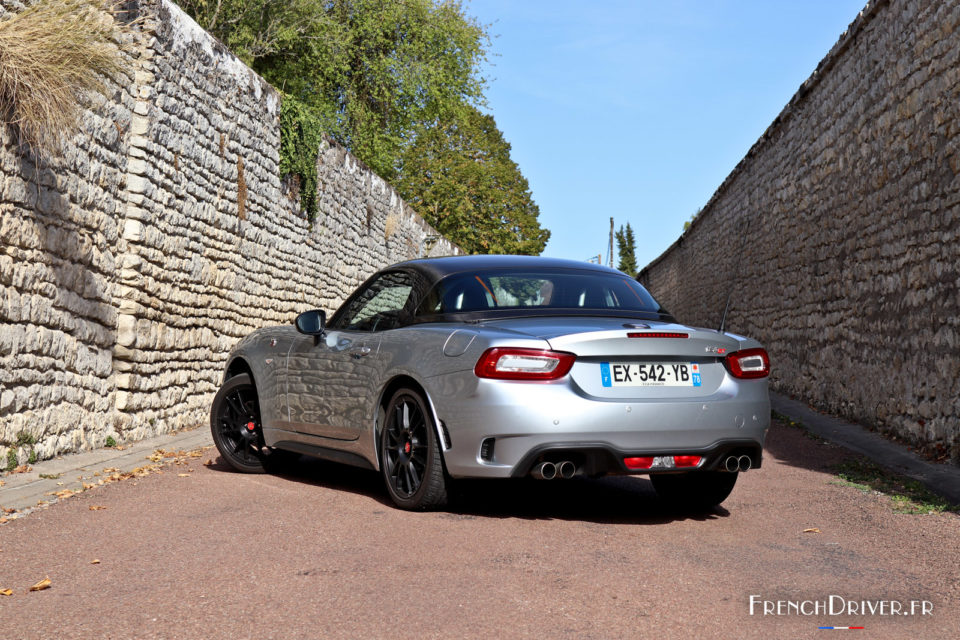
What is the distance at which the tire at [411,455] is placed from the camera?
17.6 ft

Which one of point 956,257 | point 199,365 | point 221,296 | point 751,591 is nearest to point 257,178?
point 221,296

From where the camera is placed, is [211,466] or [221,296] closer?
[211,466]

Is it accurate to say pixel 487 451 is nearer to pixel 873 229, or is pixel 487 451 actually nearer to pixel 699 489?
pixel 699 489

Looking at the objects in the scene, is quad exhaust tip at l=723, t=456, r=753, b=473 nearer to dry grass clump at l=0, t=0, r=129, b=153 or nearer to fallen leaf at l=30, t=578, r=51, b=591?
fallen leaf at l=30, t=578, r=51, b=591

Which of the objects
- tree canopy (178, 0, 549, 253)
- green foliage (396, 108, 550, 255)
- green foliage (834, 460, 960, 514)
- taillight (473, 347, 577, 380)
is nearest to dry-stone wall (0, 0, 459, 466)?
taillight (473, 347, 577, 380)

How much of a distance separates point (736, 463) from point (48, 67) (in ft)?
16.8

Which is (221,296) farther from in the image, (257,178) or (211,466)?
(211,466)

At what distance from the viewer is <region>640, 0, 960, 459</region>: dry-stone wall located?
336 inches

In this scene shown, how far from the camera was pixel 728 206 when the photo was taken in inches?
834

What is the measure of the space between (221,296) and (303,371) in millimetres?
5429

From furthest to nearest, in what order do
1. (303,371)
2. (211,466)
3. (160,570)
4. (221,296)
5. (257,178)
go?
(257,178)
(221,296)
(211,466)
(303,371)
(160,570)

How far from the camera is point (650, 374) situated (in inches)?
206

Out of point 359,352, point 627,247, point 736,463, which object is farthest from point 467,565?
point 627,247
